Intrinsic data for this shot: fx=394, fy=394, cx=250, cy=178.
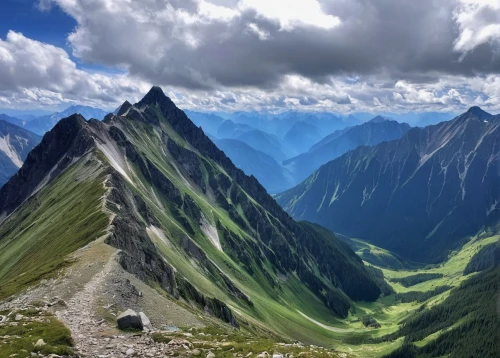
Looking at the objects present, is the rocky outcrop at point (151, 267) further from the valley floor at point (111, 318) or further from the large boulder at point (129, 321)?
the large boulder at point (129, 321)

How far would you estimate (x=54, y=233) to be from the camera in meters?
143

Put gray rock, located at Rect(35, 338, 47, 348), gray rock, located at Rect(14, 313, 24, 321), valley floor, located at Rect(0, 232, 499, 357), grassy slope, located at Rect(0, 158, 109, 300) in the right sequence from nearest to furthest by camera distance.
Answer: gray rock, located at Rect(35, 338, 47, 348), valley floor, located at Rect(0, 232, 499, 357), gray rock, located at Rect(14, 313, 24, 321), grassy slope, located at Rect(0, 158, 109, 300)

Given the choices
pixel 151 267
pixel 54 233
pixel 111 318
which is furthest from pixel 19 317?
pixel 54 233

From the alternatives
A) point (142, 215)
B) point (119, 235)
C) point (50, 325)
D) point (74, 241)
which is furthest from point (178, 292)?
point (142, 215)

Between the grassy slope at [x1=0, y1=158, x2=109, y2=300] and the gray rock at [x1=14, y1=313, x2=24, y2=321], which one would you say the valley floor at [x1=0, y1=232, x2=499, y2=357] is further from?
the grassy slope at [x1=0, y1=158, x2=109, y2=300]

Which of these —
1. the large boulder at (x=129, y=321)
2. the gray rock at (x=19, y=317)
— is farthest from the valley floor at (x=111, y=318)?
the large boulder at (x=129, y=321)

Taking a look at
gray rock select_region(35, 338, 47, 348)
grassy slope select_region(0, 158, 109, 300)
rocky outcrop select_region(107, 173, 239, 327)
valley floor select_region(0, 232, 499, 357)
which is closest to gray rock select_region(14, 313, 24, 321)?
valley floor select_region(0, 232, 499, 357)

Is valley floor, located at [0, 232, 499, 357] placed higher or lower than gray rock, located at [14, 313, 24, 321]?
lower

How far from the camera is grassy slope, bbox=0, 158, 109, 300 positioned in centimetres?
10431

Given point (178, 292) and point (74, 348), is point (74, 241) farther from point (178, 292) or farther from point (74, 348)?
point (74, 348)

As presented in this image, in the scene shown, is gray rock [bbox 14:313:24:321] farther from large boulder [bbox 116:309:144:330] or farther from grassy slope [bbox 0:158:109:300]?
grassy slope [bbox 0:158:109:300]

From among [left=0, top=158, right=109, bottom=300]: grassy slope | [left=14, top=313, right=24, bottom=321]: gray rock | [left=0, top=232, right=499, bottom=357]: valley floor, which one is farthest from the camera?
[left=0, top=158, right=109, bottom=300]: grassy slope

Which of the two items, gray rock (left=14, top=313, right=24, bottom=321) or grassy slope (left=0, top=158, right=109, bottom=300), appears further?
grassy slope (left=0, top=158, right=109, bottom=300)

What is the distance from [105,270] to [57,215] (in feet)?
367
